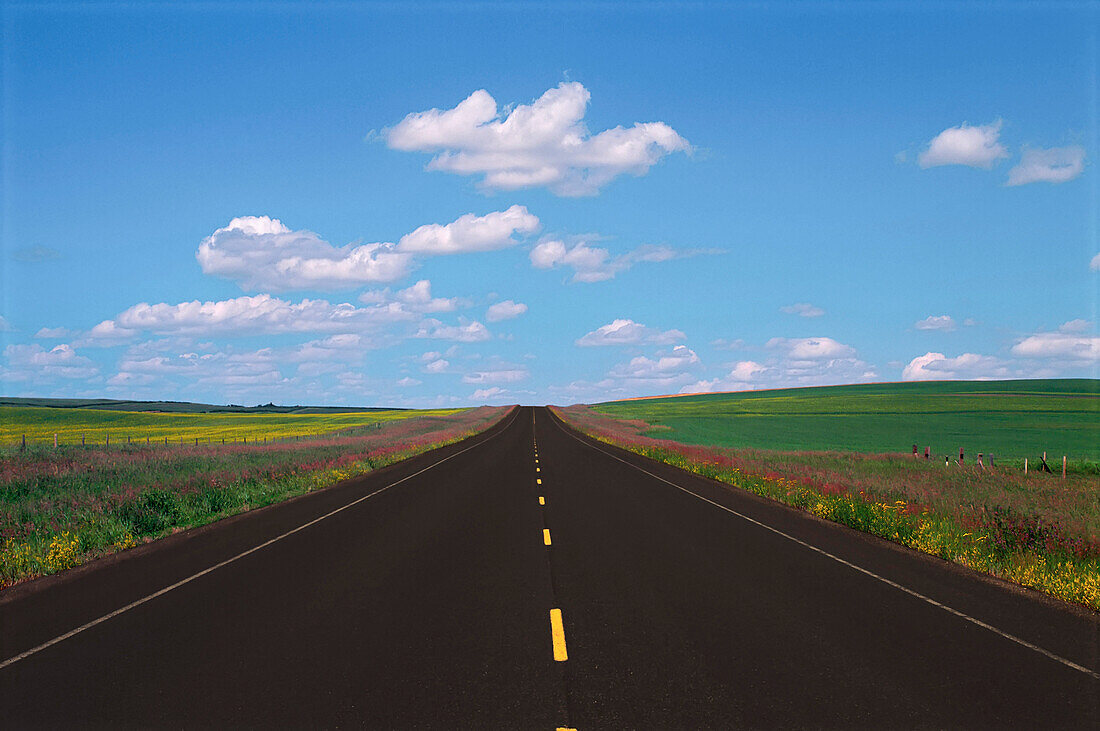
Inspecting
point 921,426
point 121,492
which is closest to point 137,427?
point 121,492

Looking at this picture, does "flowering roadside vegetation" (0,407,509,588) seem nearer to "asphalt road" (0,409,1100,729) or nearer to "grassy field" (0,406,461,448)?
"asphalt road" (0,409,1100,729)

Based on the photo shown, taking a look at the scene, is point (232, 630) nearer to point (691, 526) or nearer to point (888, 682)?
point (888, 682)

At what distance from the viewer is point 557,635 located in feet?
23.4

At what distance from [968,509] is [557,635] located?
12.1 meters

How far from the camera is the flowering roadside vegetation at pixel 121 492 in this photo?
12.7 metres

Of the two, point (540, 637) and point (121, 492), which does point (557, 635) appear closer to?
point (540, 637)

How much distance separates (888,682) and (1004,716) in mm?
835

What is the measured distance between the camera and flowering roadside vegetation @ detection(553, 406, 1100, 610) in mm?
10711

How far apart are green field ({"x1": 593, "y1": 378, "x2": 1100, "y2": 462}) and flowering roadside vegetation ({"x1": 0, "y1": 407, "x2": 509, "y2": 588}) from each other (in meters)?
31.5

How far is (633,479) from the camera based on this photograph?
24172 mm

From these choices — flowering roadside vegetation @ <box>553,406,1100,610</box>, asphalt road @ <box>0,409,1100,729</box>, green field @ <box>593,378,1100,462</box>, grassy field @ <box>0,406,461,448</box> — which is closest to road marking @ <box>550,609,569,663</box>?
asphalt road @ <box>0,409,1100,729</box>

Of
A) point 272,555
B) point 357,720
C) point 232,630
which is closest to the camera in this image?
point 357,720

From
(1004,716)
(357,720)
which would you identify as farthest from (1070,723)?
(357,720)

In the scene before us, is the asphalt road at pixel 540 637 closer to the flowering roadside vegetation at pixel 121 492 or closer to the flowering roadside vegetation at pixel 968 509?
the flowering roadside vegetation at pixel 968 509
